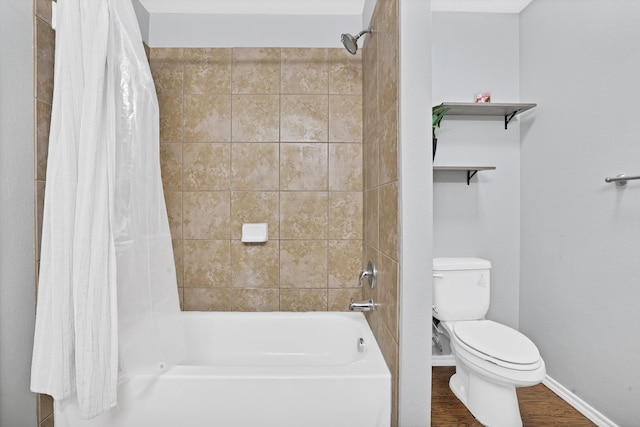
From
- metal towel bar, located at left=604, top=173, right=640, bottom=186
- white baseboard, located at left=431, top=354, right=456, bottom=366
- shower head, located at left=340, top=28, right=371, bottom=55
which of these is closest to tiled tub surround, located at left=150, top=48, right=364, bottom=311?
shower head, located at left=340, top=28, right=371, bottom=55

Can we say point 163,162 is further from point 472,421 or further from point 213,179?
point 472,421

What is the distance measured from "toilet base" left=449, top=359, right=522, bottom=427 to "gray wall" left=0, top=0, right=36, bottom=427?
2.03 m

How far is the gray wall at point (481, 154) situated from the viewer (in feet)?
7.75

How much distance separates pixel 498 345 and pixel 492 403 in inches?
11.9

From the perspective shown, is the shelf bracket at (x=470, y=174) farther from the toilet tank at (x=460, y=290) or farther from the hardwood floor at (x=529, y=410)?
the hardwood floor at (x=529, y=410)

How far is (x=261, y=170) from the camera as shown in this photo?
2.00 meters

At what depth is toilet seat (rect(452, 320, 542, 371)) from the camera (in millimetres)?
1568

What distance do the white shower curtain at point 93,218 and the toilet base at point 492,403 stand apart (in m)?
1.62

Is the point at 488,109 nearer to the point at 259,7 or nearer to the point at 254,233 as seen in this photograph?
the point at 259,7

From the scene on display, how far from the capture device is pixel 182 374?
1187 mm

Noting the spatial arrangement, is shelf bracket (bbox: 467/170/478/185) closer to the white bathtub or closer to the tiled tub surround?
the tiled tub surround

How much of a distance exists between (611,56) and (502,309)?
1705 mm

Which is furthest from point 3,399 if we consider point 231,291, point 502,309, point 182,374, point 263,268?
point 502,309

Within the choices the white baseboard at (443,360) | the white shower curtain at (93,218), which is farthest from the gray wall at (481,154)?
the white shower curtain at (93,218)
